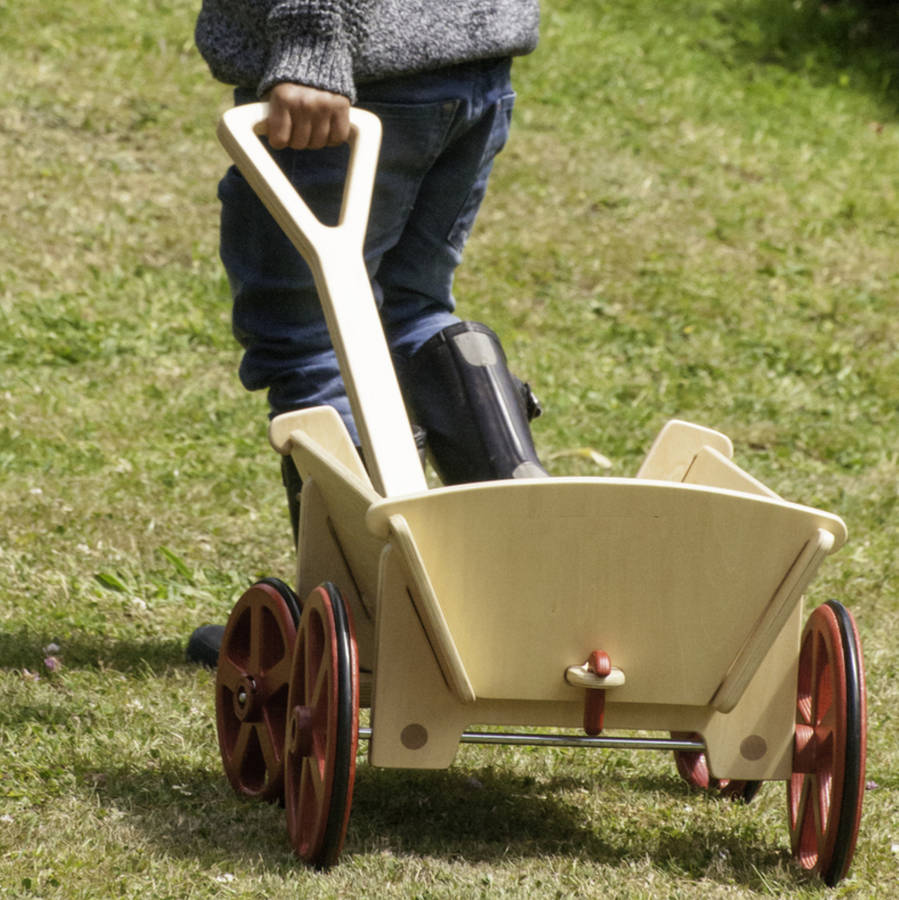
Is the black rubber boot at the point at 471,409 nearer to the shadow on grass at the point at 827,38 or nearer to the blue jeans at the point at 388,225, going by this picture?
the blue jeans at the point at 388,225

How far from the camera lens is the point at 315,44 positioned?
234 centimetres

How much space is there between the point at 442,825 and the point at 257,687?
0.35 metres

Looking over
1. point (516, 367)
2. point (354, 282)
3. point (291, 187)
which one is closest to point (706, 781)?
point (354, 282)

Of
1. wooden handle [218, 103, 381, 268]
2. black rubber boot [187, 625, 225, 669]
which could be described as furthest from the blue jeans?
black rubber boot [187, 625, 225, 669]

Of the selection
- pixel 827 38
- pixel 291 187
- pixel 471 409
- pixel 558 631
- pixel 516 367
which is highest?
pixel 827 38

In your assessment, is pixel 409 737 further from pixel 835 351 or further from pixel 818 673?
pixel 835 351

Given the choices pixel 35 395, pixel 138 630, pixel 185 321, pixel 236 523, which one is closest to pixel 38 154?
pixel 185 321

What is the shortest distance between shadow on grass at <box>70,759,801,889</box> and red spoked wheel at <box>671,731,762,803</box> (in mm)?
39

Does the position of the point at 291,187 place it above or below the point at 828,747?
above

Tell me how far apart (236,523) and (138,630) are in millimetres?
703

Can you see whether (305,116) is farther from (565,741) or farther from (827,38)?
(827,38)

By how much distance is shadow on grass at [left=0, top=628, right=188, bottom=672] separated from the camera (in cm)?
288

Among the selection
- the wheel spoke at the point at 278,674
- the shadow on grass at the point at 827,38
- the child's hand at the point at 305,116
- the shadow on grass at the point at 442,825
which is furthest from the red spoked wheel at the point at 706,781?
the shadow on grass at the point at 827,38

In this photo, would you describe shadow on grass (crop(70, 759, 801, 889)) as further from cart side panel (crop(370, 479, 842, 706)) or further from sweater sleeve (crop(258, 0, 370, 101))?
sweater sleeve (crop(258, 0, 370, 101))
